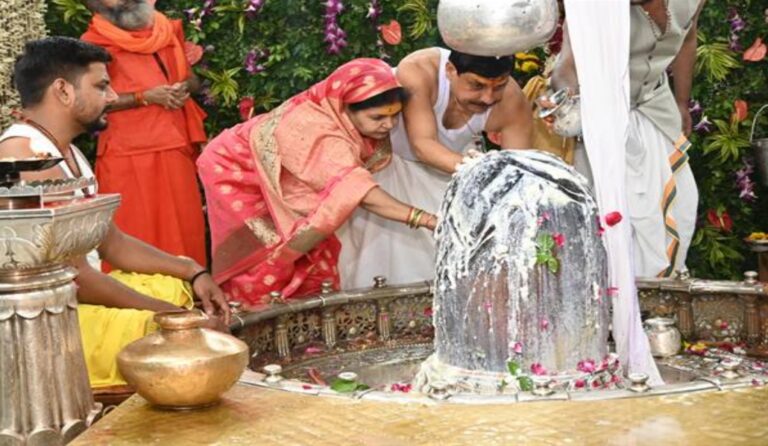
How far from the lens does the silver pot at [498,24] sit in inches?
182

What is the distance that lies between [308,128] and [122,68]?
1.82m

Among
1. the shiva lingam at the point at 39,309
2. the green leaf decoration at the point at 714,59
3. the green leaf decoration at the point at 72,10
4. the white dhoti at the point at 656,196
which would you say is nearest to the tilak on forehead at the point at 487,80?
the white dhoti at the point at 656,196

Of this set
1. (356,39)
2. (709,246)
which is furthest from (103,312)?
(709,246)

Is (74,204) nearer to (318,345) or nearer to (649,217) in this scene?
(318,345)

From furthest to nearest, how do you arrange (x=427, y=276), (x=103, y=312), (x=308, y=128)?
(x=427, y=276)
(x=308, y=128)
(x=103, y=312)

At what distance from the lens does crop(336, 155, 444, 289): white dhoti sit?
18.9 feet

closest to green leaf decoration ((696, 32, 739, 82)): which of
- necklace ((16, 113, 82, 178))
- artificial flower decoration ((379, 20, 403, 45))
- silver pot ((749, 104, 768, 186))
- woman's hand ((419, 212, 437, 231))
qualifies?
silver pot ((749, 104, 768, 186))

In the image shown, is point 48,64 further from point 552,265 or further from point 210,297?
point 552,265

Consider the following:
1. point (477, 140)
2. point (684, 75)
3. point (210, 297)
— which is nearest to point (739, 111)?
point (684, 75)

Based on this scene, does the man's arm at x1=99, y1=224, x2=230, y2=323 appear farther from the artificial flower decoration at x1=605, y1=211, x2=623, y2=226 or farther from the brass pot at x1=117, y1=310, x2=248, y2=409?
the artificial flower decoration at x1=605, y1=211, x2=623, y2=226

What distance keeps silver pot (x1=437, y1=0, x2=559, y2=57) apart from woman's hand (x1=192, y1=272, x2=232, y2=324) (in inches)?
51.0

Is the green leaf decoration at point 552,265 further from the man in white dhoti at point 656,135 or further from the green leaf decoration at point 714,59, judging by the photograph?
the green leaf decoration at point 714,59

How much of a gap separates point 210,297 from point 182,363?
1.26 metres

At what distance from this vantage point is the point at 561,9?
6059mm
